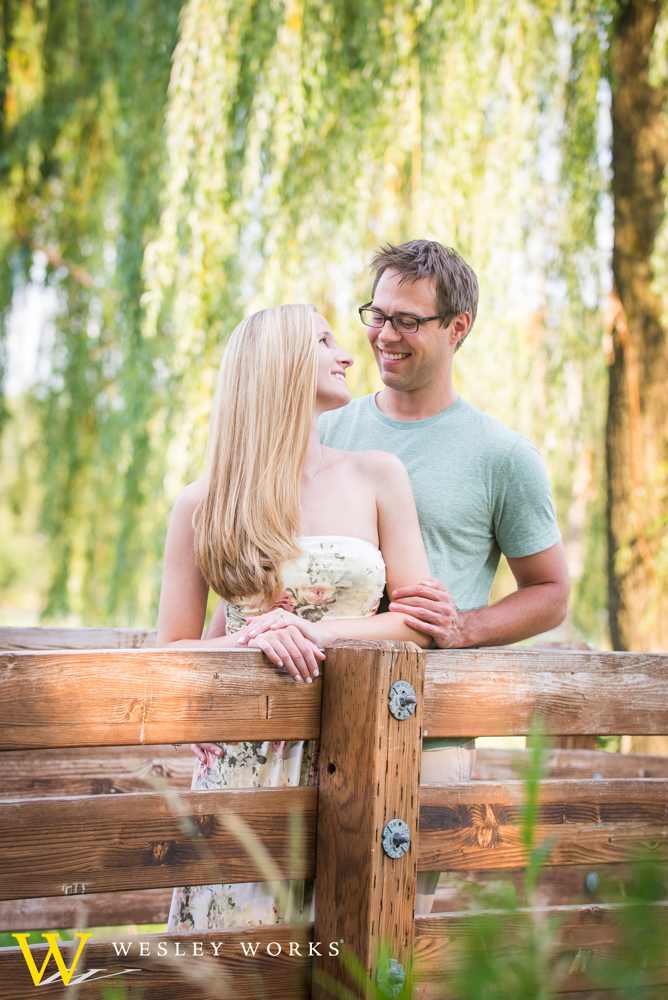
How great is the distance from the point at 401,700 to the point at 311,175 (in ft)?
10.1

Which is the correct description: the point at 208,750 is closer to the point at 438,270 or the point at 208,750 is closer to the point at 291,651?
the point at 291,651

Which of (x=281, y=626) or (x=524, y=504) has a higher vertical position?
(x=524, y=504)

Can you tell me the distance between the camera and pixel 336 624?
1576mm

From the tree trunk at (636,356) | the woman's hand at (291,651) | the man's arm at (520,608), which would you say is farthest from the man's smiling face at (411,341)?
the tree trunk at (636,356)

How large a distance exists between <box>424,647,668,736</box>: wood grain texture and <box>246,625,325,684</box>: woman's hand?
8.1 inches

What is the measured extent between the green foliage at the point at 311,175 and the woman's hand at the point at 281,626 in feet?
7.44

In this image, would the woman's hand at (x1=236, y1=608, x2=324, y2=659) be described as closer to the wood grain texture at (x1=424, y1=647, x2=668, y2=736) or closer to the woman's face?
the wood grain texture at (x1=424, y1=647, x2=668, y2=736)

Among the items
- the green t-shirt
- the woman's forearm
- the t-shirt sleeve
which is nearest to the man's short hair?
the green t-shirt

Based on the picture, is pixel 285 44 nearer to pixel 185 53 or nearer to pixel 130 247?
pixel 185 53

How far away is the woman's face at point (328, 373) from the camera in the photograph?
179cm

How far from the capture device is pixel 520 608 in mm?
2055

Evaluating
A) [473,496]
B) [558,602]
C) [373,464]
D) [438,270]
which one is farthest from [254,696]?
[438,270]

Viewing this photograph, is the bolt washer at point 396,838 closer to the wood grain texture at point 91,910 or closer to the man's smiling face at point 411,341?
the wood grain texture at point 91,910

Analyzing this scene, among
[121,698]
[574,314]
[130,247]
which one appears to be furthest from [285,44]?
[121,698]
